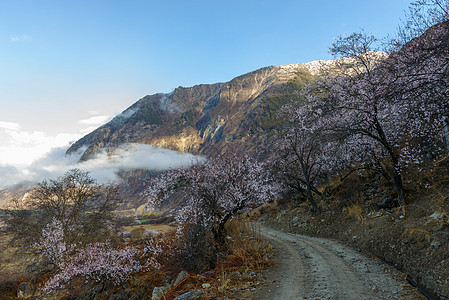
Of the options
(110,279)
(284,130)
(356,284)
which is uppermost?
(284,130)

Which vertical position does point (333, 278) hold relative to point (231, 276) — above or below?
below

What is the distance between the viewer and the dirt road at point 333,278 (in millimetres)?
6156

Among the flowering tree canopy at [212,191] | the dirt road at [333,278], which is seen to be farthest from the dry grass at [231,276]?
the flowering tree canopy at [212,191]

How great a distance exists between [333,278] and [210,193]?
7.65 meters

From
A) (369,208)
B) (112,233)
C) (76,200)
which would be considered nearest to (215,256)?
(369,208)

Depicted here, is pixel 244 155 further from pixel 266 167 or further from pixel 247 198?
pixel 266 167

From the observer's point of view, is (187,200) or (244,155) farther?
(244,155)

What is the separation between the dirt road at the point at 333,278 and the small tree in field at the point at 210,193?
3917 mm

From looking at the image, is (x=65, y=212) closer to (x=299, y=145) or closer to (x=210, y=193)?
(x=210, y=193)

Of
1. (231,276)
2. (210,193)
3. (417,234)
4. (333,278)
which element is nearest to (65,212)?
(210,193)

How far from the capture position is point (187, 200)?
14828 millimetres

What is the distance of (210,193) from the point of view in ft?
43.1

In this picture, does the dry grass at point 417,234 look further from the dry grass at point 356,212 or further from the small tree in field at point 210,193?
the small tree in field at point 210,193

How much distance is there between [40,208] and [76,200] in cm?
367
